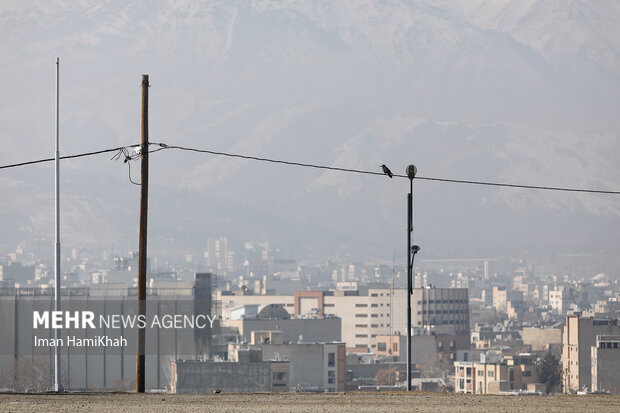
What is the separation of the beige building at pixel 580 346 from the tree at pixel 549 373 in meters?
0.86

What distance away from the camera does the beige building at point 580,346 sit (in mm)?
131250

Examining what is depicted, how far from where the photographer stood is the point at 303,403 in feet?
89.3

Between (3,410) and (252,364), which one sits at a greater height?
(3,410)

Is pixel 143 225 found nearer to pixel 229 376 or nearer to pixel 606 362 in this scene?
pixel 229 376

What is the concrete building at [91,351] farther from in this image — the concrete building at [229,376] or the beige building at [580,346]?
the beige building at [580,346]

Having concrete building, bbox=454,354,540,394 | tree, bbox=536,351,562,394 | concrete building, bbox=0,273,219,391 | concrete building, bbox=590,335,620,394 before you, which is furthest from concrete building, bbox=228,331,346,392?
concrete building, bbox=590,335,620,394

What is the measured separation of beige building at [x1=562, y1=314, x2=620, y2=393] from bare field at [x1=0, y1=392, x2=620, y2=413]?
335 feet

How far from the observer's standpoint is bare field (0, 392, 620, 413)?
26031mm

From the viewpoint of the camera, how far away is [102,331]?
110188mm

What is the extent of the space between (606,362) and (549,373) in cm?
1060

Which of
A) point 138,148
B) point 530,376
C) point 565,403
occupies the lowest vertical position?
point 530,376

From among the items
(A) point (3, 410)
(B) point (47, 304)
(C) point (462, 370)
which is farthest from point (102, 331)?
(A) point (3, 410)

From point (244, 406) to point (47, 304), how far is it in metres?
94.2

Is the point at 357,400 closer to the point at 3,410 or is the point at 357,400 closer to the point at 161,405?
the point at 161,405
